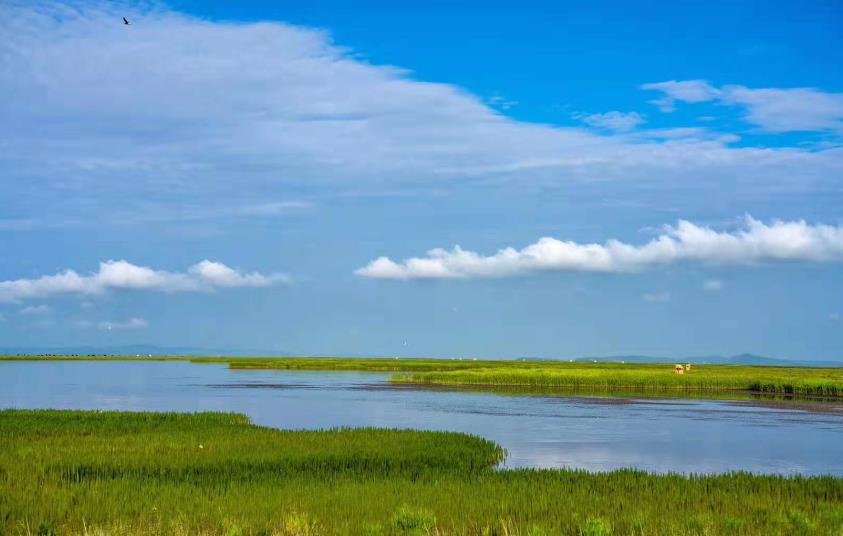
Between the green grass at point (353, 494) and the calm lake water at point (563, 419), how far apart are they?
5.91 m

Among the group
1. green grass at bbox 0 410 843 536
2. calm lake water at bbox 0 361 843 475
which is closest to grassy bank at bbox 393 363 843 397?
calm lake water at bbox 0 361 843 475

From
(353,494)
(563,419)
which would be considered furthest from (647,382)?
(353,494)

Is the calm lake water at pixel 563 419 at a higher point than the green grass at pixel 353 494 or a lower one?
lower

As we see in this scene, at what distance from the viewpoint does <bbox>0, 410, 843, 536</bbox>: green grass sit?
17062mm

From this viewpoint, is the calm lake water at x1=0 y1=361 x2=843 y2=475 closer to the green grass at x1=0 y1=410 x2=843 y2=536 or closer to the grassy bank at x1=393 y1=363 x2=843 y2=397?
the green grass at x1=0 y1=410 x2=843 y2=536

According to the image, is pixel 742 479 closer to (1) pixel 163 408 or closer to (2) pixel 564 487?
(2) pixel 564 487

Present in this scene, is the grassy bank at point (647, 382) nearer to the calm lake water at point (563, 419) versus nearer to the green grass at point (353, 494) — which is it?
the calm lake water at point (563, 419)

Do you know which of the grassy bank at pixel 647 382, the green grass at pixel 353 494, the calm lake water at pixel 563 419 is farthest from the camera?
the grassy bank at pixel 647 382

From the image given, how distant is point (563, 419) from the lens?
47.9m

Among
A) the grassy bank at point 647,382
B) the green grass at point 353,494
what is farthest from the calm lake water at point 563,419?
the grassy bank at point 647,382

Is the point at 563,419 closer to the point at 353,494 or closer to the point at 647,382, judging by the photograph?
the point at 353,494

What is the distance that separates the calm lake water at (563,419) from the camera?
105ft

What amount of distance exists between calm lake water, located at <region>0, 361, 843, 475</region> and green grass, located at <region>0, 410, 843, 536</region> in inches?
233

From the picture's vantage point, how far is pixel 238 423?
126ft
